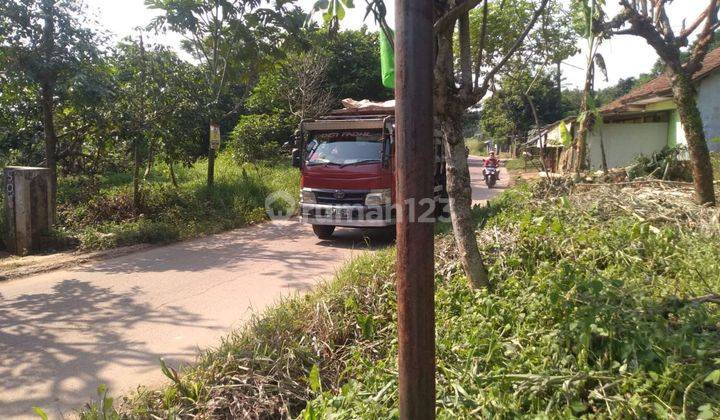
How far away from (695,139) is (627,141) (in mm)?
11552

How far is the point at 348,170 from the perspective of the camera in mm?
8172

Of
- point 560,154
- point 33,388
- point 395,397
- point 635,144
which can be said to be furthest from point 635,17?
point 560,154

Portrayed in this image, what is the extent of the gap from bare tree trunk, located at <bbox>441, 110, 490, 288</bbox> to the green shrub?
14.2 meters

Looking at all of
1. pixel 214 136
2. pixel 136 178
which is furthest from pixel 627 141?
pixel 136 178

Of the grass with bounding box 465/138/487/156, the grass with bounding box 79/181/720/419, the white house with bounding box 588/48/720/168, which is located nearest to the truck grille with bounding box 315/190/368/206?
the grass with bounding box 79/181/720/419

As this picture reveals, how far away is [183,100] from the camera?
10484 mm

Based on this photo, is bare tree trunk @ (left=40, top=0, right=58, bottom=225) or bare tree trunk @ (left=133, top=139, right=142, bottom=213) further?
bare tree trunk @ (left=133, top=139, right=142, bottom=213)

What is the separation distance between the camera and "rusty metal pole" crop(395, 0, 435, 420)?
1.86 meters

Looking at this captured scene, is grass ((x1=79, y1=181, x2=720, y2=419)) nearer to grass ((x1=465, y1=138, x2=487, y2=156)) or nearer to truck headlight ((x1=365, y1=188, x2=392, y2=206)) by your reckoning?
truck headlight ((x1=365, y1=188, x2=392, y2=206))

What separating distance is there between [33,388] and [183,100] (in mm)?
7930

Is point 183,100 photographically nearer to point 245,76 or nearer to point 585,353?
point 245,76

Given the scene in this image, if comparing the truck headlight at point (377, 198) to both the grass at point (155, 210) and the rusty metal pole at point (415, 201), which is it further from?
the rusty metal pole at point (415, 201)

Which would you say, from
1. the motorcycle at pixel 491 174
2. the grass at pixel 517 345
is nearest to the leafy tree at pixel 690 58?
the grass at pixel 517 345

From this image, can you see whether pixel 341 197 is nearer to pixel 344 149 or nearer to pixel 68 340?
pixel 344 149
